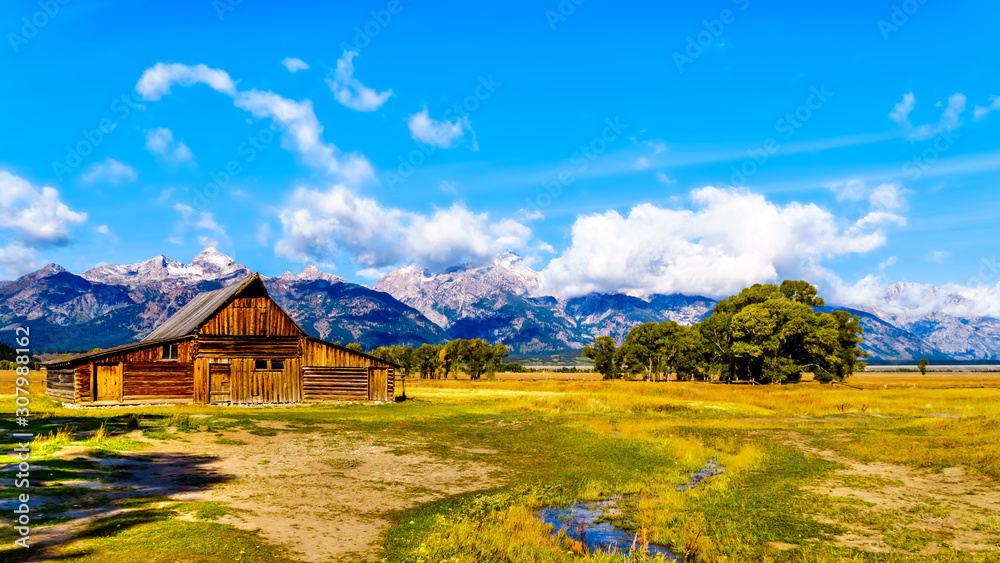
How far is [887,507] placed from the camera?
631 inches

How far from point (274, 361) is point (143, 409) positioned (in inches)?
402

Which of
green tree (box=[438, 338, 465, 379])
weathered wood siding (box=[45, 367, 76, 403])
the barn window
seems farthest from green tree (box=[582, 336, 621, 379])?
weathered wood siding (box=[45, 367, 76, 403])

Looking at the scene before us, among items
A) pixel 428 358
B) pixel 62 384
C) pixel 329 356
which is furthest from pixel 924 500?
pixel 428 358

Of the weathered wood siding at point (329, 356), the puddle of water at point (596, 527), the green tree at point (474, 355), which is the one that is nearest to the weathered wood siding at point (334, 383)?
the weathered wood siding at point (329, 356)

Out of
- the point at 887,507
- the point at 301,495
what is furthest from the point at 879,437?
the point at 301,495

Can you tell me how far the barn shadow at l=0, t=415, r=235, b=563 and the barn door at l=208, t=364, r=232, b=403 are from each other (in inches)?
1035

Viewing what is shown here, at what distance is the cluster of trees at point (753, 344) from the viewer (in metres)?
78.8

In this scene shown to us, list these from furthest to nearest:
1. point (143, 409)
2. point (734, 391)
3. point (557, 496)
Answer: point (734, 391)
point (143, 409)
point (557, 496)

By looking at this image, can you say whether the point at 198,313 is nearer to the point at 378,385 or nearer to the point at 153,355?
the point at 153,355

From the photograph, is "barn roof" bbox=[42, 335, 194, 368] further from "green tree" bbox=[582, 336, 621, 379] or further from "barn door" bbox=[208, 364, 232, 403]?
"green tree" bbox=[582, 336, 621, 379]

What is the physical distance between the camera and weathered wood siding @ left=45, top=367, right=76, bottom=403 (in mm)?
41078

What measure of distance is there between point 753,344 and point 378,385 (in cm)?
5672

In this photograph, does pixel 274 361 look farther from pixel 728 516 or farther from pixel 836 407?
pixel 836 407

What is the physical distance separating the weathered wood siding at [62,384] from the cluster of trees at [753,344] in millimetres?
77391
